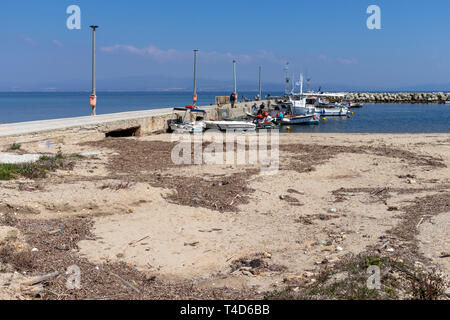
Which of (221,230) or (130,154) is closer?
(221,230)

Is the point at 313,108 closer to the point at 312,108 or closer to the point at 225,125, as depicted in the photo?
the point at 312,108

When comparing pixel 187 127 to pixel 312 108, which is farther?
pixel 312 108

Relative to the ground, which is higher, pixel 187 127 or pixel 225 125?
pixel 225 125

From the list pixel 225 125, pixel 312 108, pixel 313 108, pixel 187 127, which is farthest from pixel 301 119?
pixel 187 127

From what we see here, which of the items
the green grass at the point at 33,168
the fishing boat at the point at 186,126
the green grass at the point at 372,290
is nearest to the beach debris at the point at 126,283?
the green grass at the point at 372,290

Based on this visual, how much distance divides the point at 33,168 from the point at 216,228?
19.0ft

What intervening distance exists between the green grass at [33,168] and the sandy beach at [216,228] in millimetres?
245

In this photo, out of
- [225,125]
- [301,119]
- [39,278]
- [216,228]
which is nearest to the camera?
[39,278]

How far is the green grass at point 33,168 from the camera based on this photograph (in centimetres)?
1134

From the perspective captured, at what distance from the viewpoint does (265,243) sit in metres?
8.12

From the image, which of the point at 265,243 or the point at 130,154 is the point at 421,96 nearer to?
the point at 130,154

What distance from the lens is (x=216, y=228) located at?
896cm
